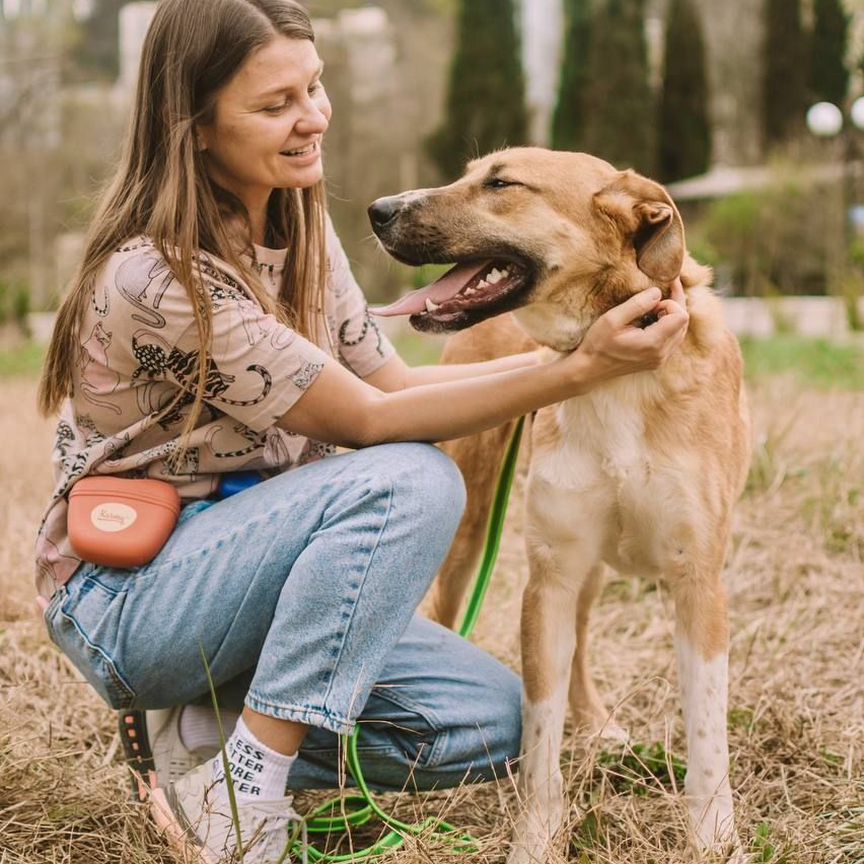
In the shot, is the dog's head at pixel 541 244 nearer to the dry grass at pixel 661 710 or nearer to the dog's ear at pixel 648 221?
the dog's ear at pixel 648 221

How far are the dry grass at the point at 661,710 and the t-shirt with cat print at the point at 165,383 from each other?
19.3 inches

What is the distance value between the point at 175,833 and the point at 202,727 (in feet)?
1.24

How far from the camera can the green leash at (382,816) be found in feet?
7.41

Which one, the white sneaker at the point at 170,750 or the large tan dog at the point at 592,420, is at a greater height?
the large tan dog at the point at 592,420

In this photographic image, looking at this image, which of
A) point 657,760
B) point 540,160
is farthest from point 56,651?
point 540,160

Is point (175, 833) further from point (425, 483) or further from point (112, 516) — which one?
point (425, 483)

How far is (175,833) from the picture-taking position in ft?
7.24

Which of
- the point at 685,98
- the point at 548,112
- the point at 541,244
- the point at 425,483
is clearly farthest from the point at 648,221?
the point at 548,112

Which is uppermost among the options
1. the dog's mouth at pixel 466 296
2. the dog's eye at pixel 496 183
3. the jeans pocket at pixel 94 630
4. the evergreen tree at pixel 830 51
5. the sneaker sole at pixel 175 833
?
the evergreen tree at pixel 830 51

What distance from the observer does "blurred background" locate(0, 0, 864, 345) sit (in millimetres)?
14734

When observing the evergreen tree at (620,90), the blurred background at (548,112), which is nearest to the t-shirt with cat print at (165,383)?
the blurred background at (548,112)

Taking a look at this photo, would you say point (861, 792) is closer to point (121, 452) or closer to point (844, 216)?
point (121, 452)

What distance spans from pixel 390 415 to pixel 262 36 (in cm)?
80

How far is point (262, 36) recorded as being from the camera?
2.31 metres
